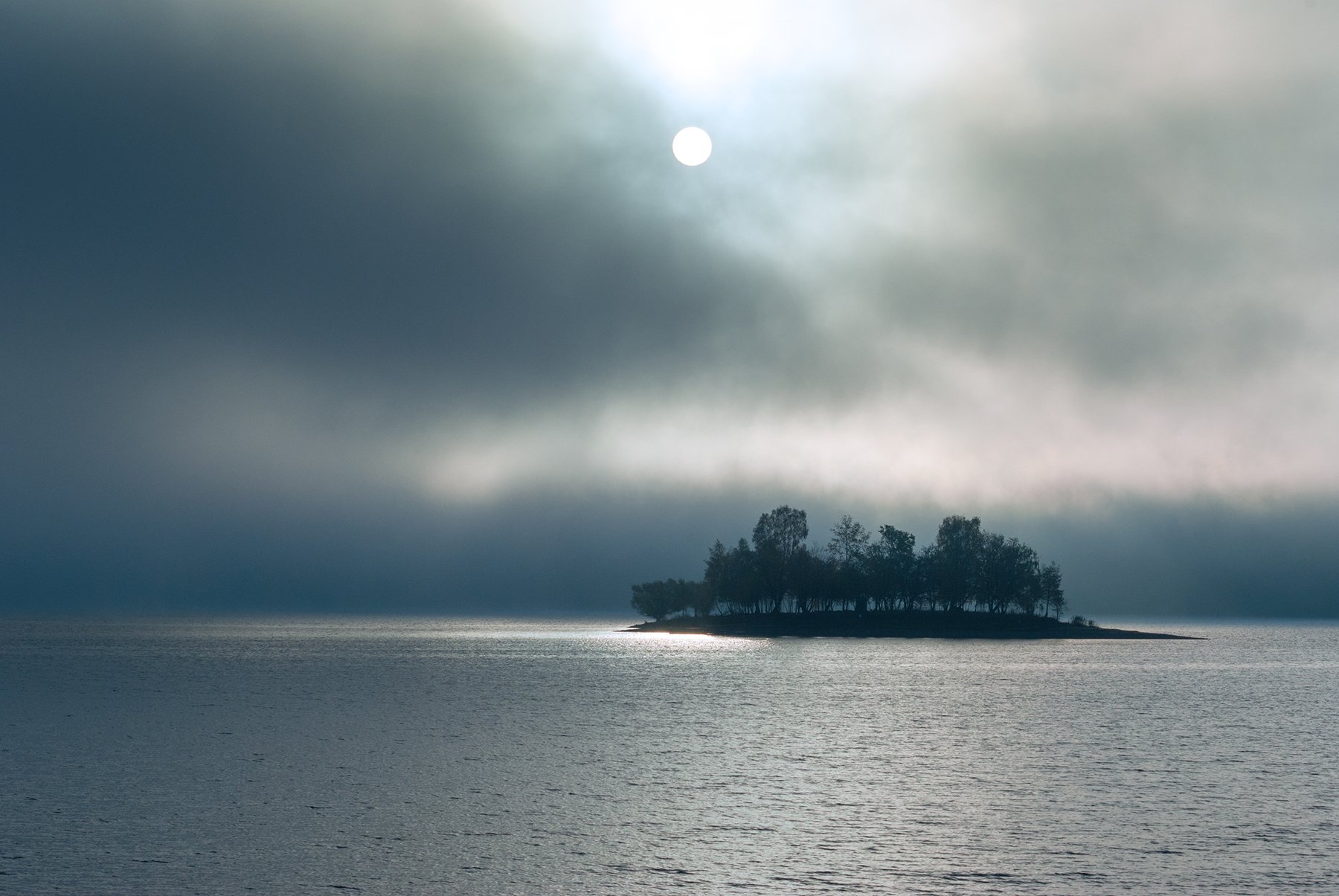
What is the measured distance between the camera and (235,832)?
43.0 metres

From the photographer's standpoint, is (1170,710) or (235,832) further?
(1170,710)

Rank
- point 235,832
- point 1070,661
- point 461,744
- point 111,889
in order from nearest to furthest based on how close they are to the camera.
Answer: point 111,889
point 235,832
point 461,744
point 1070,661

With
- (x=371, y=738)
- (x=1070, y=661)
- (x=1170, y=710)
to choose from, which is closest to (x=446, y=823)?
(x=371, y=738)

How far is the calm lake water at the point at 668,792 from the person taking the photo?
36.2 meters

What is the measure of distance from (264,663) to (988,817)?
147m

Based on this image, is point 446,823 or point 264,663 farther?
point 264,663

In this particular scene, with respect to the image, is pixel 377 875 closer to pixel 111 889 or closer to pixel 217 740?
pixel 111 889

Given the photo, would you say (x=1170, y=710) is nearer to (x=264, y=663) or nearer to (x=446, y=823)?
(x=446, y=823)

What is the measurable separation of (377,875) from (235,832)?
10017 mm

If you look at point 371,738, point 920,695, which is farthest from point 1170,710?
point 371,738

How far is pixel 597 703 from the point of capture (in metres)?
99.5

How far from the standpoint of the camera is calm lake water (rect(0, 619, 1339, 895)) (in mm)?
36250

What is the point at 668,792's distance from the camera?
5162cm

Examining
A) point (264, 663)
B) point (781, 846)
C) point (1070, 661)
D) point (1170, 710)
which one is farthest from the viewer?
point (1070, 661)
